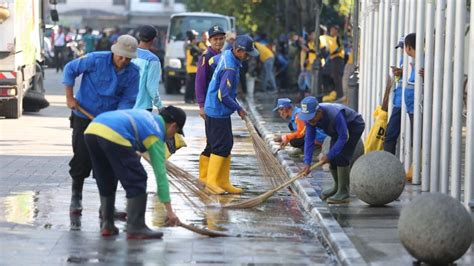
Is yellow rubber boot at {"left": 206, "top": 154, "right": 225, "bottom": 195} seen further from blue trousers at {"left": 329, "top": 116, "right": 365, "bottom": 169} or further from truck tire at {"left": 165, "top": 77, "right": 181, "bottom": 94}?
truck tire at {"left": 165, "top": 77, "right": 181, "bottom": 94}

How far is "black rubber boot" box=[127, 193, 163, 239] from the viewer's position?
38.2 feet

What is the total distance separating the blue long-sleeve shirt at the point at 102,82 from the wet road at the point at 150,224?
113cm

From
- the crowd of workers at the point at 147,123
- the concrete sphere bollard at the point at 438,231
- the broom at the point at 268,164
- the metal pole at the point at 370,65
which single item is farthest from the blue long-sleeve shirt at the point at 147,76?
the metal pole at the point at 370,65

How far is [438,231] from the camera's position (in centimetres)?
1057

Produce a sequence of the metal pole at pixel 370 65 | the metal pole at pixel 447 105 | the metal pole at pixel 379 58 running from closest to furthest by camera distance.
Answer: the metal pole at pixel 447 105 → the metal pole at pixel 379 58 → the metal pole at pixel 370 65

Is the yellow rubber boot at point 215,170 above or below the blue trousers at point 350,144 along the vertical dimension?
below

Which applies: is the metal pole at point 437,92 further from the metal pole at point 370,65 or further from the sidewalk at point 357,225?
the metal pole at point 370,65

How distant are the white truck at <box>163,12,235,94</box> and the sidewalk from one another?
2065 centimetres

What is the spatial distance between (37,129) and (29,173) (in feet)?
26.0

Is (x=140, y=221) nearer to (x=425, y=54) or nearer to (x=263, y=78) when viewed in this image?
(x=425, y=54)

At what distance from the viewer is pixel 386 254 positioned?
1125 centimetres

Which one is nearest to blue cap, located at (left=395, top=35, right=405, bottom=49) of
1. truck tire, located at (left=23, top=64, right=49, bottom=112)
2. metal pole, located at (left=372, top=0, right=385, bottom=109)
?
metal pole, located at (left=372, top=0, right=385, bottom=109)

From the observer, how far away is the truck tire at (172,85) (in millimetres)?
39850

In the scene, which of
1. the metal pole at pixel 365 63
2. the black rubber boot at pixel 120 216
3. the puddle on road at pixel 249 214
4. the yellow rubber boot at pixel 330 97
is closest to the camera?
the puddle on road at pixel 249 214
